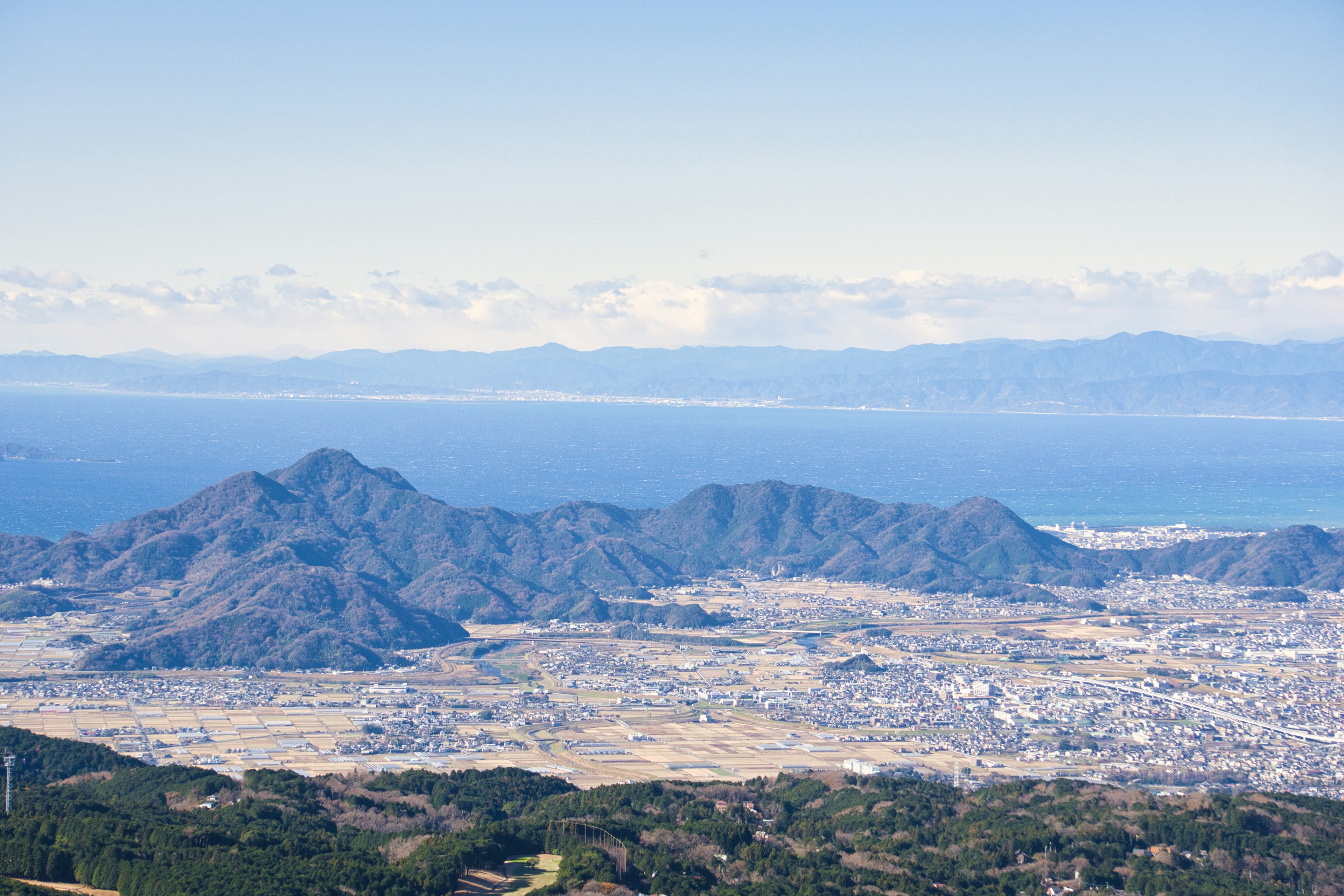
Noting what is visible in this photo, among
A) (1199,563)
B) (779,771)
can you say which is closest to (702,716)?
(779,771)

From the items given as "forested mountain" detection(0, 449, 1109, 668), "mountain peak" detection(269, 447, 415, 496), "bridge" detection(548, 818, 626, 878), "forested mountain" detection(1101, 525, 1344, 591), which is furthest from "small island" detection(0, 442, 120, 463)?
"bridge" detection(548, 818, 626, 878)

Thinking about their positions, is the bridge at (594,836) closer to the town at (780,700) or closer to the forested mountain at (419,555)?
the town at (780,700)

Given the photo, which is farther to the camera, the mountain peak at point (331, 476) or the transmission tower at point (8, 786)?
the mountain peak at point (331, 476)

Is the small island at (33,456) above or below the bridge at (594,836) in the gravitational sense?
above

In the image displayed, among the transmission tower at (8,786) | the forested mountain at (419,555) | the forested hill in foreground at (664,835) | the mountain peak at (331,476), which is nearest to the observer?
the forested hill in foreground at (664,835)

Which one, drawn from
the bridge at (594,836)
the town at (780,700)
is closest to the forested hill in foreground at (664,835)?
the bridge at (594,836)

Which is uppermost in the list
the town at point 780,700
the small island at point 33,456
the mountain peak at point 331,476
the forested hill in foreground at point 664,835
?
the mountain peak at point 331,476

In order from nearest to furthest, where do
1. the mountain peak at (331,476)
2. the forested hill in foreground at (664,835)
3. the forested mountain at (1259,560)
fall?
the forested hill in foreground at (664,835) → the forested mountain at (1259,560) → the mountain peak at (331,476)

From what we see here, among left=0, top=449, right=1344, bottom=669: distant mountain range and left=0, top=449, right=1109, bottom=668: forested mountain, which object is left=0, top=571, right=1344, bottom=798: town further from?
left=0, top=449, right=1109, bottom=668: forested mountain
